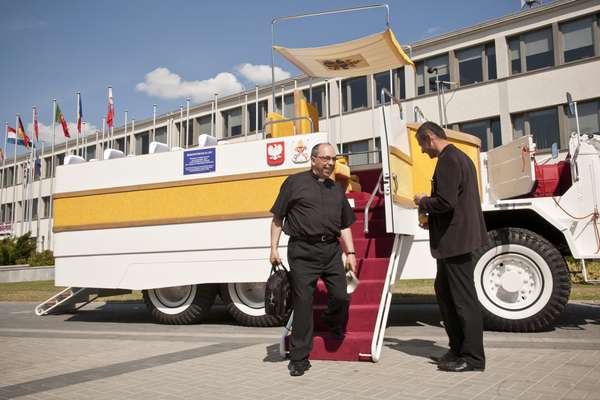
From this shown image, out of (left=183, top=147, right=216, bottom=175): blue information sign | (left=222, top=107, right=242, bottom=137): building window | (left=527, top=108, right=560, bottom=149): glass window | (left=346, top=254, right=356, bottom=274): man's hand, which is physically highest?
(left=222, top=107, right=242, bottom=137): building window

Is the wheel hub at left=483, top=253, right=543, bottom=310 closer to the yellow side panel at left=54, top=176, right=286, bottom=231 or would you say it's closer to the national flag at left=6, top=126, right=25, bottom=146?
the yellow side panel at left=54, top=176, right=286, bottom=231

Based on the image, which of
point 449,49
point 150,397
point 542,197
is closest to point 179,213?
point 150,397

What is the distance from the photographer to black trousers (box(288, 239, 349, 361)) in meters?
4.37

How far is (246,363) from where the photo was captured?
4672mm

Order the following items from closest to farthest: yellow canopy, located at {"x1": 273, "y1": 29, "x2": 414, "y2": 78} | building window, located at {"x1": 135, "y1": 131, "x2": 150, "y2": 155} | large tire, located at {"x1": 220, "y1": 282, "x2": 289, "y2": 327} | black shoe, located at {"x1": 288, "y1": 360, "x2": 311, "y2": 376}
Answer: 1. black shoe, located at {"x1": 288, "y1": 360, "x2": 311, "y2": 376}
2. large tire, located at {"x1": 220, "y1": 282, "x2": 289, "y2": 327}
3. yellow canopy, located at {"x1": 273, "y1": 29, "x2": 414, "y2": 78}
4. building window, located at {"x1": 135, "y1": 131, "x2": 150, "y2": 155}

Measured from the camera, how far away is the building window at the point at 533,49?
22.3m

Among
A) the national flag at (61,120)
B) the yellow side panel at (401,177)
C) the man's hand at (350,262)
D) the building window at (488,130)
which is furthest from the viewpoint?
the national flag at (61,120)

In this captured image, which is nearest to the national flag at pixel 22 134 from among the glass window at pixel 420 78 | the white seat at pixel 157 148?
the glass window at pixel 420 78

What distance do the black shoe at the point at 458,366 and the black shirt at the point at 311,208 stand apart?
1406 millimetres

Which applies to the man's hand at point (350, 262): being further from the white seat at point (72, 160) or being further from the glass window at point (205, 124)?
the glass window at point (205, 124)

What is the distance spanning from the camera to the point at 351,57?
8953 millimetres

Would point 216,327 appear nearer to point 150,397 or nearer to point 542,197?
point 150,397

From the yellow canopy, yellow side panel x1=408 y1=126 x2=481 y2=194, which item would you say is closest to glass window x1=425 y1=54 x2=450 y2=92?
the yellow canopy

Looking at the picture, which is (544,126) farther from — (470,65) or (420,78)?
(420,78)
